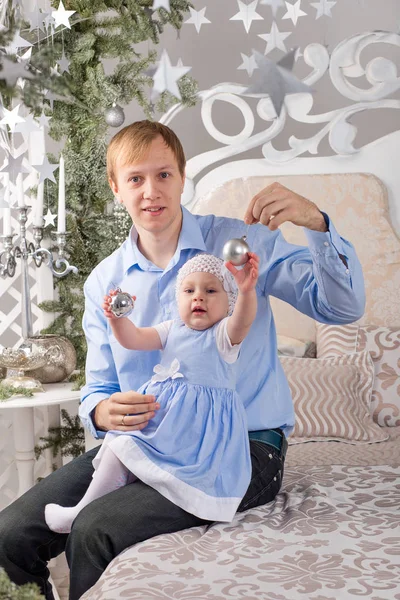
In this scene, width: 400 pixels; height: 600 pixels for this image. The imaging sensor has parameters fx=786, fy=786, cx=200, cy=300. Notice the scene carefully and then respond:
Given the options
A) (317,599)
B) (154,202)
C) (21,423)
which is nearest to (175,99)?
(154,202)

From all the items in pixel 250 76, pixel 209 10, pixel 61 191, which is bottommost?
pixel 61 191

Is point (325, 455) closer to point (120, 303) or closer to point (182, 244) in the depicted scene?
point (182, 244)

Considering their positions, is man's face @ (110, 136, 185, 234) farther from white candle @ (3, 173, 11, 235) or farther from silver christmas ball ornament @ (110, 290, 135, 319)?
white candle @ (3, 173, 11, 235)

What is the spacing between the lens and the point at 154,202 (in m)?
1.81

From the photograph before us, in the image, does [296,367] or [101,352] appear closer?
[101,352]

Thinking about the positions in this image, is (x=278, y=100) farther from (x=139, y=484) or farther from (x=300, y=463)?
(x=139, y=484)

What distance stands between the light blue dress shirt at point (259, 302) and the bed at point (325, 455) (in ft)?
→ 0.84

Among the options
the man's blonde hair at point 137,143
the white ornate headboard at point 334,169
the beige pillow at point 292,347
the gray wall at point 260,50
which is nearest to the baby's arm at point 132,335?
the man's blonde hair at point 137,143

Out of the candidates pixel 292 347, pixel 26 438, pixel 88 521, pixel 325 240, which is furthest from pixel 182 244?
pixel 292 347

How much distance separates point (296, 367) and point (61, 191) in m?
0.98

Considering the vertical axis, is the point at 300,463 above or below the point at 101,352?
below

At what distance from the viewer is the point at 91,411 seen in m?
1.84

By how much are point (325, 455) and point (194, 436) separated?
0.83 m

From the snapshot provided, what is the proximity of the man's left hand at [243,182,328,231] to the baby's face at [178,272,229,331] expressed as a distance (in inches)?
6.4
